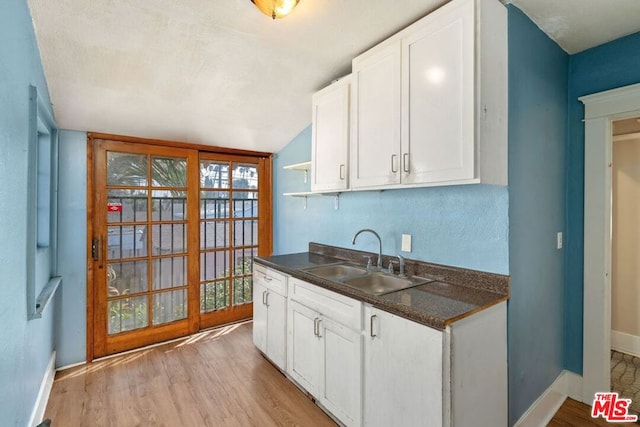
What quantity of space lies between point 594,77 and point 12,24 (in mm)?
3242

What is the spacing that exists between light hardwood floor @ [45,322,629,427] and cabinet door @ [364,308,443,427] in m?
0.56

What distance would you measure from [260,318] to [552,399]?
2.19 meters

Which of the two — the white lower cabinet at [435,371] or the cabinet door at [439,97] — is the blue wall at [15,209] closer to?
the white lower cabinet at [435,371]

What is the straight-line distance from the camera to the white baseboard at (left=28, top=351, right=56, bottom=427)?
1.83 meters

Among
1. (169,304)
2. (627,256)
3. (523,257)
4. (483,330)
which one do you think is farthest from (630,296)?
(169,304)

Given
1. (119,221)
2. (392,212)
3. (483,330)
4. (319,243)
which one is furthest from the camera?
(319,243)

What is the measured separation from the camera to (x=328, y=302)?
1896mm

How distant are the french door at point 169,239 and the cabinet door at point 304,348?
→ 1.48 metres

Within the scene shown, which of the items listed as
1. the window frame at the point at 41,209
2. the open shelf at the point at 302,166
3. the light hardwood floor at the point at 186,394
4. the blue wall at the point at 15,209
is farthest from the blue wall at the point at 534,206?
the window frame at the point at 41,209

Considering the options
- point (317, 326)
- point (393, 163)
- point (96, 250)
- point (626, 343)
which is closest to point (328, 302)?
point (317, 326)

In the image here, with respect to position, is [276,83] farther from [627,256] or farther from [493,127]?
[627,256]

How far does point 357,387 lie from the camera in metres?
1.68

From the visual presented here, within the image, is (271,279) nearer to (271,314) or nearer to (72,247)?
(271,314)

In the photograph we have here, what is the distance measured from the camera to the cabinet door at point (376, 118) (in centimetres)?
184
